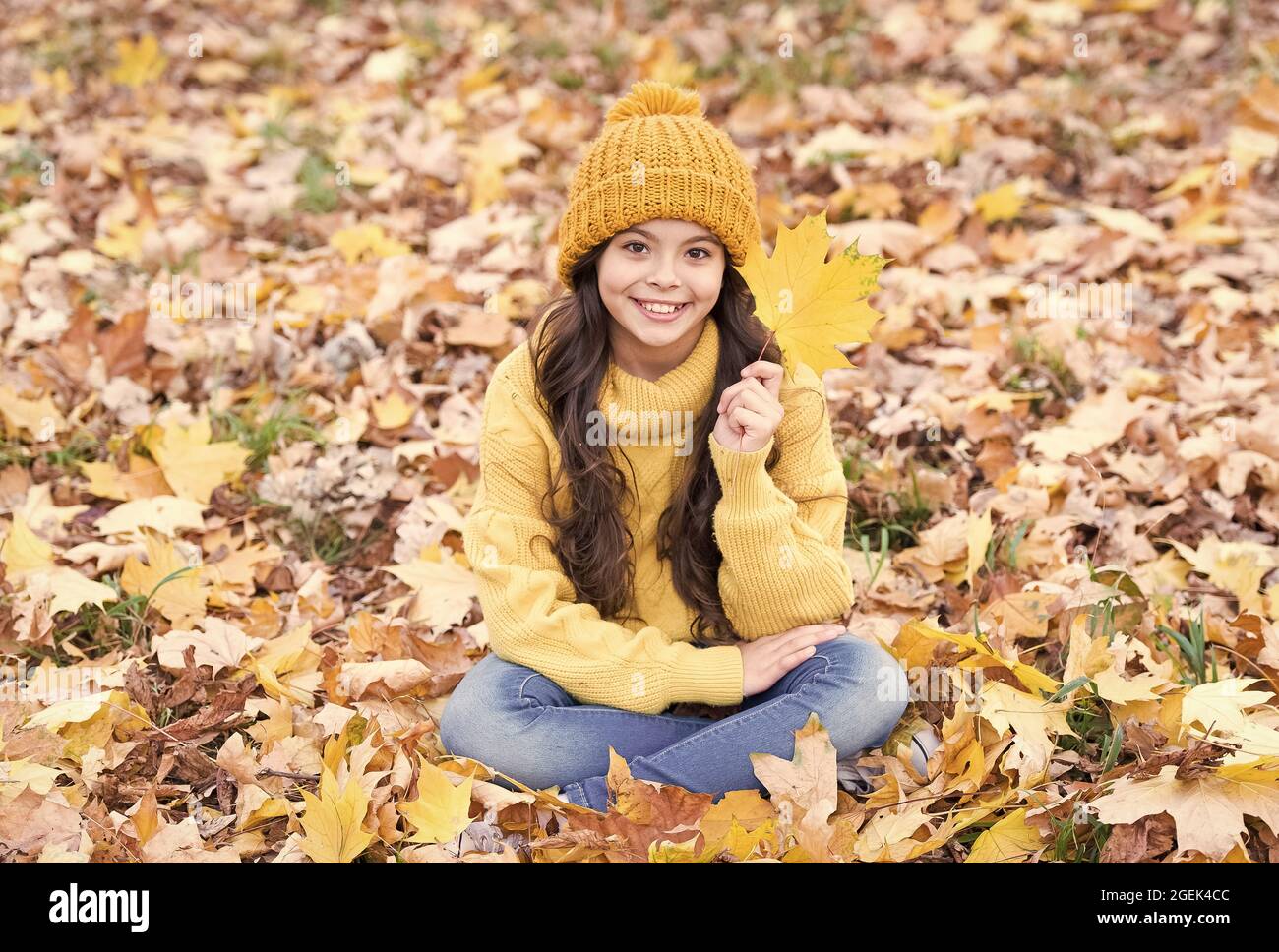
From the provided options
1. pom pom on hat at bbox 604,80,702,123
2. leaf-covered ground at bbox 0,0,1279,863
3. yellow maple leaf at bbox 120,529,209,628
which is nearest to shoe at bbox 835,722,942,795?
leaf-covered ground at bbox 0,0,1279,863

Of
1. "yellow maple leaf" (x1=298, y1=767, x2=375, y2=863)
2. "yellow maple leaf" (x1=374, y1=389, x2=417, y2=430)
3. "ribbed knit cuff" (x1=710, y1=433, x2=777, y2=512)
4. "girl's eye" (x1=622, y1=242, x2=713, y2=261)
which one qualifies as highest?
"girl's eye" (x1=622, y1=242, x2=713, y2=261)

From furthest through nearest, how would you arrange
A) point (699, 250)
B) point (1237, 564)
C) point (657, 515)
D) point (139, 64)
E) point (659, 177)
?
point (139, 64), point (1237, 564), point (657, 515), point (699, 250), point (659, 177)

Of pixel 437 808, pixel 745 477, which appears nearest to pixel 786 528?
pixel 745 477

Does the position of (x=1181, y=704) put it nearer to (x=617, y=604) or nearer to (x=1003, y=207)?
(x=617, y=604)

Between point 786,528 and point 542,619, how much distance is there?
491 millimetres

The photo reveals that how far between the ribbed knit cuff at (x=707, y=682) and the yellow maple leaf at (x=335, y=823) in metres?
0.63

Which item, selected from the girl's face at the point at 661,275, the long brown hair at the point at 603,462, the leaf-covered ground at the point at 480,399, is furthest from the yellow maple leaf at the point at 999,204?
the girl's face at the point at 661,275

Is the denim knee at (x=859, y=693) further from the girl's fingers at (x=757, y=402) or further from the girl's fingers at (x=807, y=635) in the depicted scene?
the girl's fingers at (x=757, y=402)

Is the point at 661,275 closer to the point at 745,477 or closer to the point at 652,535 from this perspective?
the point at 745,477

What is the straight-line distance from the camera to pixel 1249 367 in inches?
134

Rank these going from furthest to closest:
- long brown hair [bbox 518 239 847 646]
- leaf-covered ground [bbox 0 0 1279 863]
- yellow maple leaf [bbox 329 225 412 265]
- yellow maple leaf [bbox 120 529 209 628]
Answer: yellow maple leaf [bbox 329 225 412 265] < yellow maple leaf [bbox 120 529 209 628] < long brown hair [bbox 518 239 847 646] < leaf-covered ground [bbox 0 0 1279 863]

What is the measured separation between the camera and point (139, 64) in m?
5.61

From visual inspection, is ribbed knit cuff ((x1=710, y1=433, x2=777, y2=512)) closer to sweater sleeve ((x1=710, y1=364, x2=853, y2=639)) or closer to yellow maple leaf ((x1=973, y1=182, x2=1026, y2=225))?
sweater sleeve ((x1=710, y1=364, x2=853, y2=639))

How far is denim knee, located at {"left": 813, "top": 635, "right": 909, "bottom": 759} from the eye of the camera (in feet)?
7.47
